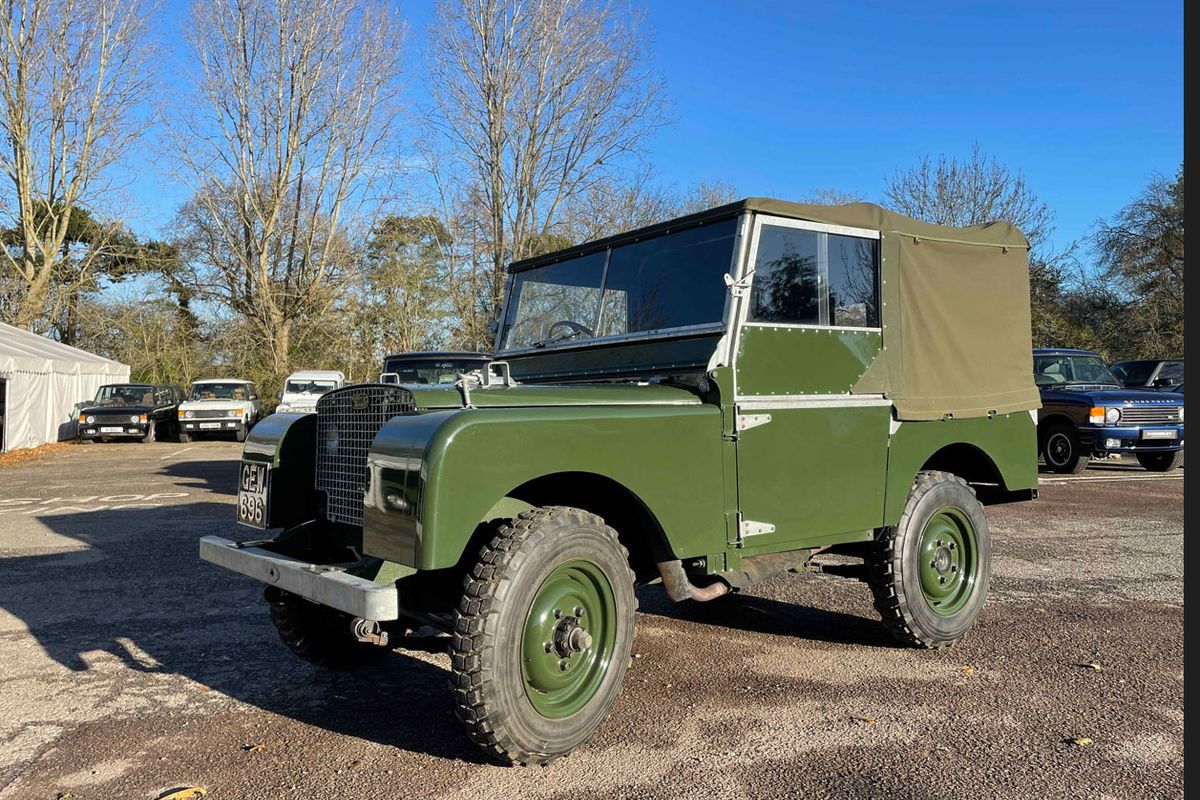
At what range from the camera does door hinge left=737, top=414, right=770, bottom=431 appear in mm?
3930

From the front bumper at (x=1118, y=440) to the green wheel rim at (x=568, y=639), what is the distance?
38.0 feet

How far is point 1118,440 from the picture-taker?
12.6 meters

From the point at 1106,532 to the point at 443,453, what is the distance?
789cm

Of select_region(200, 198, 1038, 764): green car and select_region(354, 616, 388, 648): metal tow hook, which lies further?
select_region(354, 616, 388, 648): metal tow hook

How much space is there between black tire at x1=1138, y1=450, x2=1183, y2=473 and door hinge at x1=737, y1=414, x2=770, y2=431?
41.4ft

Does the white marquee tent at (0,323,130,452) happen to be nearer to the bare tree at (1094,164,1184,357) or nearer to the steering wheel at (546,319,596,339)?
the steering wheel at (546,319,596,339)

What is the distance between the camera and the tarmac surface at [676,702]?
10.4ft

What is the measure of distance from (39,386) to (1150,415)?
922 inches

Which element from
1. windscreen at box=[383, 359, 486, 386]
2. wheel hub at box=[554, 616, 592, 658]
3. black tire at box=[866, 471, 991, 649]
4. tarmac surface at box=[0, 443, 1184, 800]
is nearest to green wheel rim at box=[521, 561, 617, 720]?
wheel hub at box=[554, 616, 592, 658]

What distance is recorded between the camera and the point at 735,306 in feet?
13.1

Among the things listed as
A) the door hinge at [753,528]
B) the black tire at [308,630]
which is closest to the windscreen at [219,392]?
the black tire at [308,630]

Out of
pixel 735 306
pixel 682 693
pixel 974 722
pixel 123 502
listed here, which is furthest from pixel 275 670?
pixel 123 502

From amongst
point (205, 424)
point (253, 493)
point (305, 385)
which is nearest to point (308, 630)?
point (253, 493)

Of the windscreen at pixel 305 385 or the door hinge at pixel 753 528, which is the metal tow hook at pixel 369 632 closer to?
the door hinge at pixel 753 528
